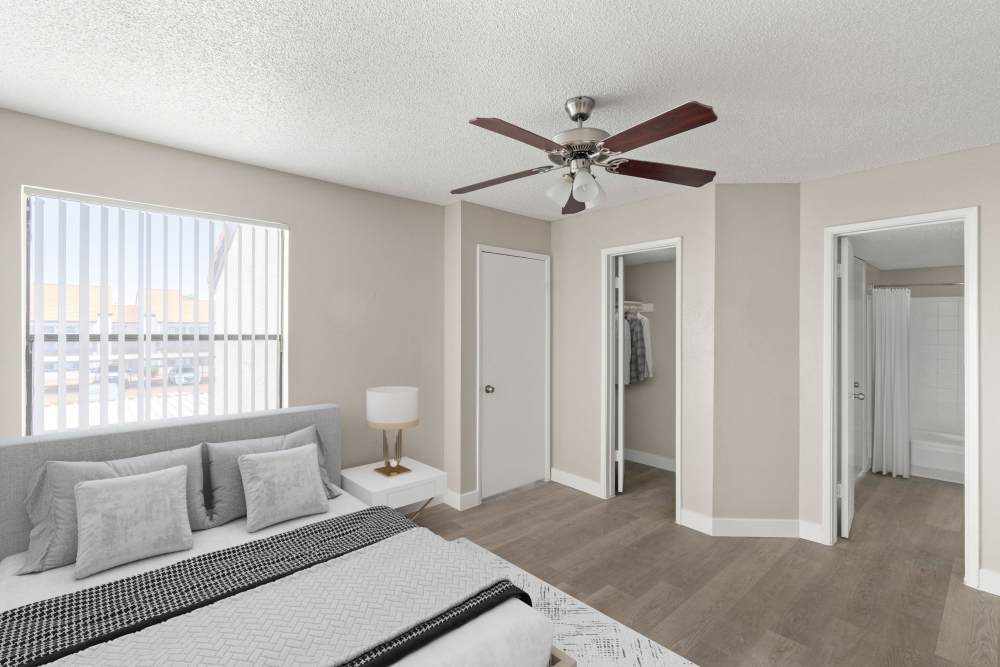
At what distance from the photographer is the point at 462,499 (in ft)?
12.9

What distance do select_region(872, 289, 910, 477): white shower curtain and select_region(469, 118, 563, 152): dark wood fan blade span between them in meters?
4.48

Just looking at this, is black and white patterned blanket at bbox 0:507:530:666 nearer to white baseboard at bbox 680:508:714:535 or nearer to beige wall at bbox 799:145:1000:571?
white baseboard at bbox 680:508:714:535

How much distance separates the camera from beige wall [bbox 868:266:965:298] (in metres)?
5.11

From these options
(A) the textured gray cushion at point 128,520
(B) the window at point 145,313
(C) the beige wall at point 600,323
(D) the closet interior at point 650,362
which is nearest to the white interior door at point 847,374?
(C) the beige wall at point 600,323

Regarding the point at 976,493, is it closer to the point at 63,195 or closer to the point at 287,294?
the point at 287,294

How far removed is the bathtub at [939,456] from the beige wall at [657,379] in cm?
225

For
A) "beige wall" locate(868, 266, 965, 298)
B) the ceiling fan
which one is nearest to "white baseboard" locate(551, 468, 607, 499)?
the ceiling fan

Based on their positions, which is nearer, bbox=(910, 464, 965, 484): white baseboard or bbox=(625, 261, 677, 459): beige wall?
bbox=(910, 464, 965, 484): white baseboard

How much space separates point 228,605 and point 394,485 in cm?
149

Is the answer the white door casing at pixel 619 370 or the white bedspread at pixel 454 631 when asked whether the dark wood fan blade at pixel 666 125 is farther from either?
the white door casing at pixel 619 370

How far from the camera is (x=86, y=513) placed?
2020mm

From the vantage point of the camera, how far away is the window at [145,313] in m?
2.50

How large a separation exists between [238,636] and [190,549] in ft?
3.06

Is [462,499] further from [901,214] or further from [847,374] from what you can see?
[901,214]
